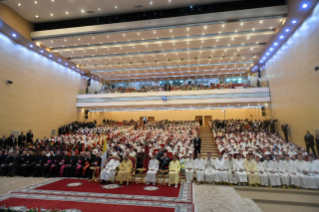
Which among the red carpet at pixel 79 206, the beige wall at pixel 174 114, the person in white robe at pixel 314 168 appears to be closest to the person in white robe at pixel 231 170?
the person in white robe at pixel 314 168

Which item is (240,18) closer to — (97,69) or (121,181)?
(121,181)

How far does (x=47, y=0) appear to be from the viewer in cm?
1014

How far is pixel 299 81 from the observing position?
10.1 m

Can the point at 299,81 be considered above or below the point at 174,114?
above

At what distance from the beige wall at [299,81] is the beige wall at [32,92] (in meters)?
17.1

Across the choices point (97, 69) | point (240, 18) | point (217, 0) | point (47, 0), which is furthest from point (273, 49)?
point (97, 69)

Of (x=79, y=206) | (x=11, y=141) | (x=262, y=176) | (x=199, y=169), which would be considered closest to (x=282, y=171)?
(x=262, y=176)

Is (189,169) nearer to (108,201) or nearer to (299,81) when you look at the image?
(108,201)

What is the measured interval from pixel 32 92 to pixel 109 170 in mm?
11030

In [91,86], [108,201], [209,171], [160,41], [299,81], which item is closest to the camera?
[108,201]

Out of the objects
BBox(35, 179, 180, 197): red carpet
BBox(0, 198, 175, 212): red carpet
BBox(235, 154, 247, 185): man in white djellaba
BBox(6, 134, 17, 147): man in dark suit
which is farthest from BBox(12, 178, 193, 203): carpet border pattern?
BBox(6, 134, 17, 147): man in dark suit

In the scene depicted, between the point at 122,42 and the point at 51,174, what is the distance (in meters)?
10.1

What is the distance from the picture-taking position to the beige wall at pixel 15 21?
10.5m

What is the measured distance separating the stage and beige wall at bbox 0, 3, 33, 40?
10.1m
